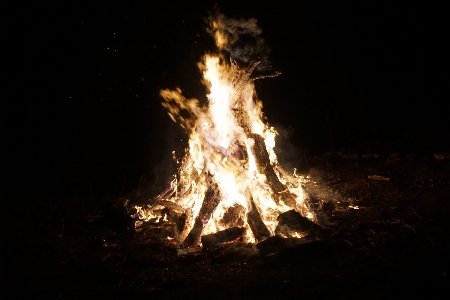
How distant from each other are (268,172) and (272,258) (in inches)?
74.6

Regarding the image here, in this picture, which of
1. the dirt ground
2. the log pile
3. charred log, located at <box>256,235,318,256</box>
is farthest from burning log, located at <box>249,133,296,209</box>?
charred log, located at <box>256,235,318,256</box>

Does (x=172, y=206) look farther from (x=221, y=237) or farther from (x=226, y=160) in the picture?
(x=221, y=237)

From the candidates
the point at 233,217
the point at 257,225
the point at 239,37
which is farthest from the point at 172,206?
the point at 239,37

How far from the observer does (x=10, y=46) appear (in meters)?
12.1

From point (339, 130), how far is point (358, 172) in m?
4.62

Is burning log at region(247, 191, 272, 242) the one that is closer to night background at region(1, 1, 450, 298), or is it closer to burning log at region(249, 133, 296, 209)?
burning log at region(249, 133, 296, 209)

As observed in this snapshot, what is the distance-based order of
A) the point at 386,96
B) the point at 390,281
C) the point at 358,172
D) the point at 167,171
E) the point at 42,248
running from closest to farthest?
the point at 390,281 → the point at 42,248 → the point at 358,172 → the point at 167,171 → the point at 386,96

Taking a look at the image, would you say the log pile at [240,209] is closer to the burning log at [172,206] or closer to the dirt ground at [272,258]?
the burning log at [172,206]

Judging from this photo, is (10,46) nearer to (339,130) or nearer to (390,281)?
(339,130)

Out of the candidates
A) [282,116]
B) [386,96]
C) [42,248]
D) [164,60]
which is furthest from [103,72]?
[386,96]

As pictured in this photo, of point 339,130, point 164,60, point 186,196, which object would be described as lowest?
point 186,196

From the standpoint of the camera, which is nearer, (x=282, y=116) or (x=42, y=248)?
(x=42, y=248)

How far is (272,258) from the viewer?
482cm

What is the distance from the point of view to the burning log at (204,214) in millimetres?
5512
